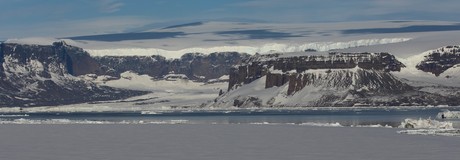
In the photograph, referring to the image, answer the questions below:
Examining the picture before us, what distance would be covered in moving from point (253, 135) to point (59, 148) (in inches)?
1252

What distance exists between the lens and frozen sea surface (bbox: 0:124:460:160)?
92500 millimetres

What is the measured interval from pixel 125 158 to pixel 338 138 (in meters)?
35.0

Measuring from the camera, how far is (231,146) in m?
106

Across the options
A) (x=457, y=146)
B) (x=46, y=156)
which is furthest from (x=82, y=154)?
(x=457, y=146)

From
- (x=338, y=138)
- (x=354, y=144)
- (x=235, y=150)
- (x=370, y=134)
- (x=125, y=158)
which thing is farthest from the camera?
(x=370, y=134)

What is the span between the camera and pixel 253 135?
129000mm

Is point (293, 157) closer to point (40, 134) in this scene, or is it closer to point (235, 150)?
point (235, 150)

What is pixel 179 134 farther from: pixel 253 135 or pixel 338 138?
pixel 338 138

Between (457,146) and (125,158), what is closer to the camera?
(125,158)

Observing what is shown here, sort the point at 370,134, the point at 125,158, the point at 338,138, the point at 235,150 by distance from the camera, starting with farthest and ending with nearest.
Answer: the point at 370,134, the point at 338,138, the point at 235,150, the point at 125,158

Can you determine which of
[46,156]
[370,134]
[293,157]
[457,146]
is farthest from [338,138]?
[46,156]

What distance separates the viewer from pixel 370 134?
127812 mm

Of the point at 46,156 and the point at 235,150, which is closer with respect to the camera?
the point at 46,156

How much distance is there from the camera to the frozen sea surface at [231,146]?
3642 inches
